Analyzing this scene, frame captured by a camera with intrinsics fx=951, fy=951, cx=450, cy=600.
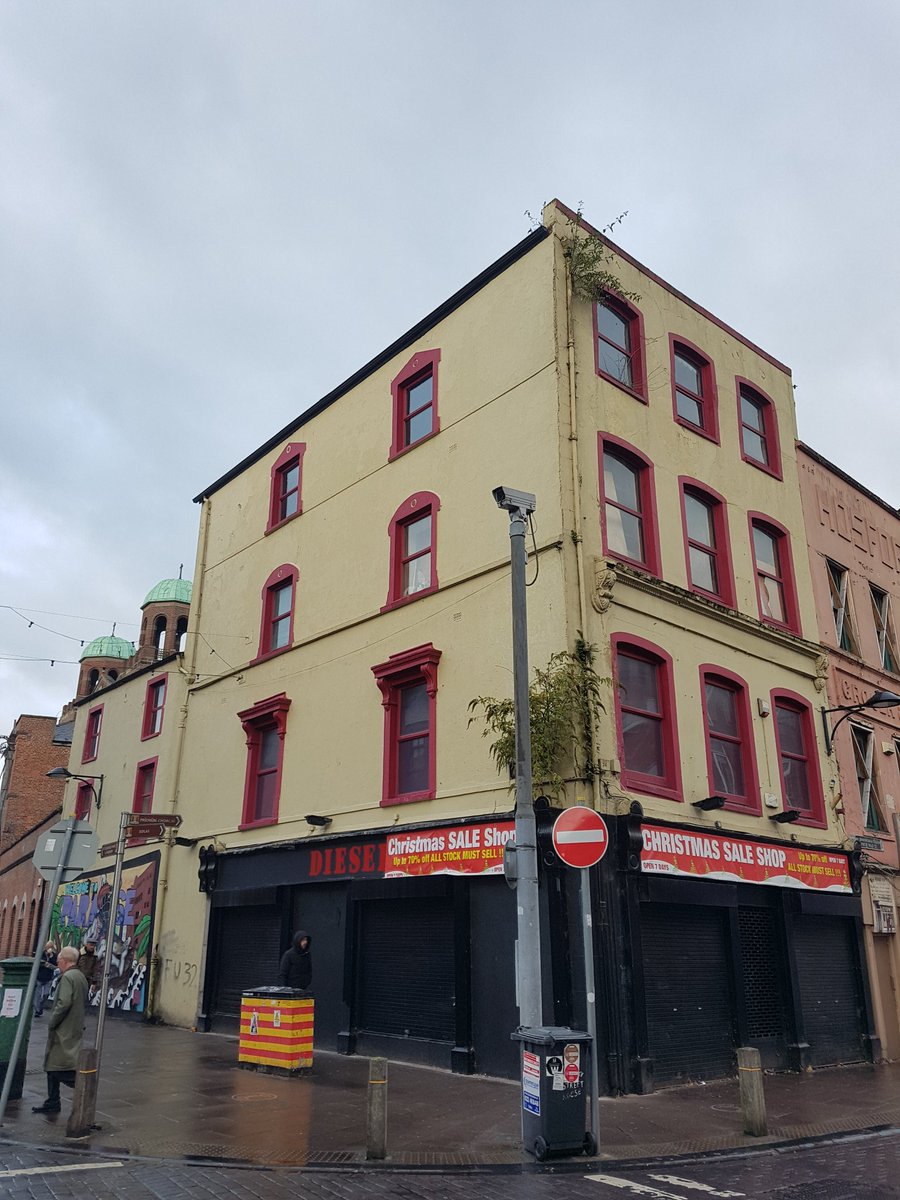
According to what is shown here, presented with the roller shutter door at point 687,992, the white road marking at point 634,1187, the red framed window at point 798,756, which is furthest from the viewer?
the red framed window at point 798,756

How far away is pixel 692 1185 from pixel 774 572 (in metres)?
13.4

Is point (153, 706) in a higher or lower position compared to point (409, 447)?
lower

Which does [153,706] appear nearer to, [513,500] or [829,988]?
[829,988]

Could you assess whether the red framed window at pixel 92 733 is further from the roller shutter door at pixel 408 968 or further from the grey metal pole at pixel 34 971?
the grey metal pole at pixel 34 971

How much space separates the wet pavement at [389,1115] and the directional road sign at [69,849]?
2.54 meters

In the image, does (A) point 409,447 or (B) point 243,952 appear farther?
(B) point 243,952

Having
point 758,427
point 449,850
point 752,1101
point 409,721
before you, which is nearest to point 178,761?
point 409,721

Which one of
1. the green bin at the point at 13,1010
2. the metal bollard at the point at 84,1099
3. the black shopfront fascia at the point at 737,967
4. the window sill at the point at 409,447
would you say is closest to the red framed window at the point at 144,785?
the window sill at the point at 409,447

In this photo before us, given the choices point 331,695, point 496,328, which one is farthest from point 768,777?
point 496,328

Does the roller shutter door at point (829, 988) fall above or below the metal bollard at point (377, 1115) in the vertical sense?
above

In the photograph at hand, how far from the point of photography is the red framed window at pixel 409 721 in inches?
640

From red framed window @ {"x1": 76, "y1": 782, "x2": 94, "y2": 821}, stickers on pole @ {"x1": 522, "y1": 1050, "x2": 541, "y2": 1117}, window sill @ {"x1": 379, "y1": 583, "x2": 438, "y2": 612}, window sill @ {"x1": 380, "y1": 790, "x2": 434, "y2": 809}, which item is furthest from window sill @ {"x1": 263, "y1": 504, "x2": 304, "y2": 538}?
stickers on pole @ {"x1": 522, "y1": 1050, "x2": 541, "y2": 1117}

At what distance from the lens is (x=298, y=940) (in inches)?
610

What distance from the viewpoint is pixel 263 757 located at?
Result: 68.4 feet
